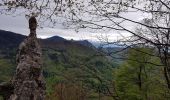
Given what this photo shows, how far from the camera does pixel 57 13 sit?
5973mm

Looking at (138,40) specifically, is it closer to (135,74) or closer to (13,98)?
(13,98)

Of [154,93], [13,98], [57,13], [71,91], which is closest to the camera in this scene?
[13,98]

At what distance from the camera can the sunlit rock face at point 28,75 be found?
5508mm

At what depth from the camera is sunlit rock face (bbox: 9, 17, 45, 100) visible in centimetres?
551

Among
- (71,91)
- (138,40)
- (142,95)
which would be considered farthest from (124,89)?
(138,40)

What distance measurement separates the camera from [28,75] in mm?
5656

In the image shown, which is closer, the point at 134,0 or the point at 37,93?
the point at 37,93

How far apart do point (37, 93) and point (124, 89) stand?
105 ft

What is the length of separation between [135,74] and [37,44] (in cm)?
3241

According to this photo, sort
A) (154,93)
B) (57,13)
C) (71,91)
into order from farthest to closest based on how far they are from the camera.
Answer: (71,91) → (154,93) → (57,13)

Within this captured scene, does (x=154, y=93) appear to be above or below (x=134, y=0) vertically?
below

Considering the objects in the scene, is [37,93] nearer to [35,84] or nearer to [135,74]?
[35,84]

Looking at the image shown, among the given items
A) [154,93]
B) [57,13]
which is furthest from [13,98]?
[154,93]

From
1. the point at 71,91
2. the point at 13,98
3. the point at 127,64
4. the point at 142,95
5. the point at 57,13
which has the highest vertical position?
the point at 57,13
